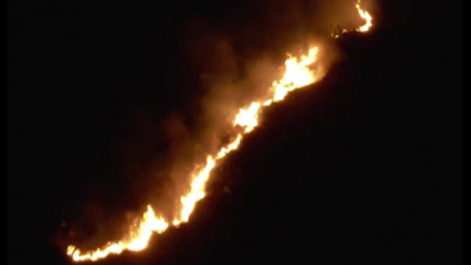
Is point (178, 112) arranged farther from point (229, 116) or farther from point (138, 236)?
point (138, 236)

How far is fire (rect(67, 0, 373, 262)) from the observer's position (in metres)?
8.25

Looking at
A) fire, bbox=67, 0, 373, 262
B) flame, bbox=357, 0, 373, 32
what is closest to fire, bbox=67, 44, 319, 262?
fire, bbox=67, 0, 373, 262

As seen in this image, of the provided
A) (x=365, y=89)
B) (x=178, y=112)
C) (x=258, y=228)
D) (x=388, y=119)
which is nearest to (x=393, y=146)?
(x=388, y=119)

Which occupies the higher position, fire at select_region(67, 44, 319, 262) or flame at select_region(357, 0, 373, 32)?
flame at select_region(357, 0, 373, 32)

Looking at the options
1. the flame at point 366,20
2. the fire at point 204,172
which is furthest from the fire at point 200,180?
the flame at point 366,20

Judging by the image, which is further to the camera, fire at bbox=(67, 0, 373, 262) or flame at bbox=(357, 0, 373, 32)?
flame at bbox=(357, 0, 373, 32)

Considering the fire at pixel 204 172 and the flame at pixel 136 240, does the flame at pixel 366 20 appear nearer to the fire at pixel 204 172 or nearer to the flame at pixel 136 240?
the fire at pixel 204 172

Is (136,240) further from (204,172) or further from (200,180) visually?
(204,172)

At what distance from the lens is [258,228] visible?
8070mm

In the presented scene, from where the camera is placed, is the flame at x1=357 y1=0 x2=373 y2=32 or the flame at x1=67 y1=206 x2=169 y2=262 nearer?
the flame at x1=67 y1=206 x2=169 y2=262

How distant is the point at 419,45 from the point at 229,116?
3229mm

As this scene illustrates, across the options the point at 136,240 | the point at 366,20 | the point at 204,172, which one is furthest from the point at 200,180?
the point at 366,20

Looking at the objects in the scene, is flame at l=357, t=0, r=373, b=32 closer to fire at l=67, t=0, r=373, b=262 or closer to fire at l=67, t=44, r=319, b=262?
fire at l=67, t=0, r=373, b=262

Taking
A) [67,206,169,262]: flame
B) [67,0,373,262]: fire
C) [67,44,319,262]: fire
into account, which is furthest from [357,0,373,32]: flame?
[67,206,169,262]: flame
